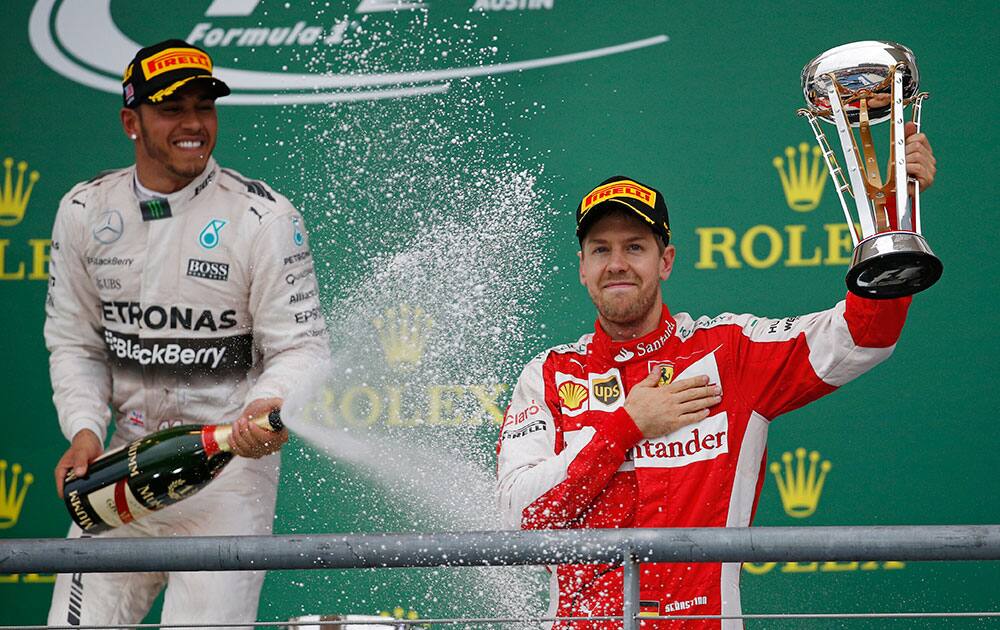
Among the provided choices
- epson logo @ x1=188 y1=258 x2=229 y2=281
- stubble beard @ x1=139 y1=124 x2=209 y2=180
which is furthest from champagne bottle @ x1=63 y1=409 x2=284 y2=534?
stubble beard @ x1=139 y1=124 x2=209 y2=180

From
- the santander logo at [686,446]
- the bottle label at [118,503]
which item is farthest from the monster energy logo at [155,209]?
the santander logo at [686,446]

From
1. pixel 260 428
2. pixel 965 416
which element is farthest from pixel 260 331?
pixel 965 416

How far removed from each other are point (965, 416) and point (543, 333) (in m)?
1.00

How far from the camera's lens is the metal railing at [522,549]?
1395 millimetres

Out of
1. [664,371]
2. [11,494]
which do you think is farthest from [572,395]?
[11,494]

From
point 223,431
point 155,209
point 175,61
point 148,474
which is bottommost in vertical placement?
point 148,474

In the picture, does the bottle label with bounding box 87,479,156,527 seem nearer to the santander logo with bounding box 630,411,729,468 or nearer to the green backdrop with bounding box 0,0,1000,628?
the green backdrop with bounding box 0,0,1000,628

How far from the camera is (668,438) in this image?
6.91 ft

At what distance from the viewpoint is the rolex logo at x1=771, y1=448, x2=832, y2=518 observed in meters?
2.97

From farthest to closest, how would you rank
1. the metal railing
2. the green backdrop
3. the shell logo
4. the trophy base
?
1. the green backdrop
2. the shell logo
3. the trophy base
4. the metal railing

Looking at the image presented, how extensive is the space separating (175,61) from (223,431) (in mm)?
873

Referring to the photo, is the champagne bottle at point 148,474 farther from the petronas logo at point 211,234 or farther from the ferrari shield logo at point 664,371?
the ferrari shield logo at point 664,371

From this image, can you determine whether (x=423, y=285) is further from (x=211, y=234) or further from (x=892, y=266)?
(x=892, y=266)

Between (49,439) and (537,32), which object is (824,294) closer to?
(537,32)
